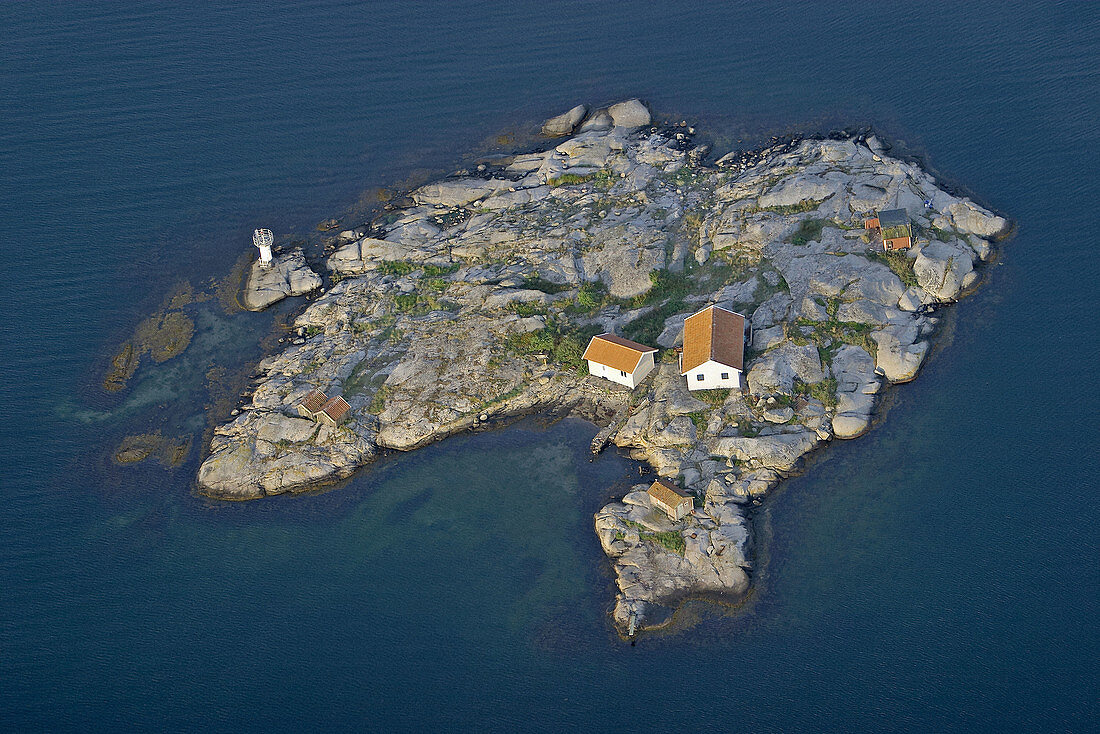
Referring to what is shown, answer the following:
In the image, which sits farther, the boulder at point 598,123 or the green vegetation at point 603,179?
the boulder at point 598,123

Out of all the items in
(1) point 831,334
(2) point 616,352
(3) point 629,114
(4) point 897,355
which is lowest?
(4) point 897,355

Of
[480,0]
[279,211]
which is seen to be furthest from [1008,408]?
[480,0]

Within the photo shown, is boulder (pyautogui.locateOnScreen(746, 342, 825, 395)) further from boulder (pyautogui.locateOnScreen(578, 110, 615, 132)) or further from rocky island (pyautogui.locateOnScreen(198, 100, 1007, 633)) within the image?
boulder (pyautogui.locateOnScreen(578, 110, 615, 132))

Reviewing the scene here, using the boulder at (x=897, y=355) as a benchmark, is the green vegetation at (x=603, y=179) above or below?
above

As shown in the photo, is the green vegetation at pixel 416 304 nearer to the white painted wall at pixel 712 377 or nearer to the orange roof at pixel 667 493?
the white painted wall at pixel 712 377

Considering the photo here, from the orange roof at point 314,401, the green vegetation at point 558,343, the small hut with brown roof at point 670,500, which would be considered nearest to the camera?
the small hut with brown roof at point 670,500

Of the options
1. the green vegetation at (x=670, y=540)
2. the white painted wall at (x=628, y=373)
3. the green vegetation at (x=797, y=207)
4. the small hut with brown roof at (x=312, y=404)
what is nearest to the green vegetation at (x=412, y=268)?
the small hut with brown roof at (x=312, y=404)

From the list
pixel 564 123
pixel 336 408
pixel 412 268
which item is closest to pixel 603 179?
pixel 564 123

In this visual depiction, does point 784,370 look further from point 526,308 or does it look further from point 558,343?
point 526,308

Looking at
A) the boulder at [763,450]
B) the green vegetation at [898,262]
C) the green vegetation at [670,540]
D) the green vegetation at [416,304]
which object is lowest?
the green vegetation at [670,540]
